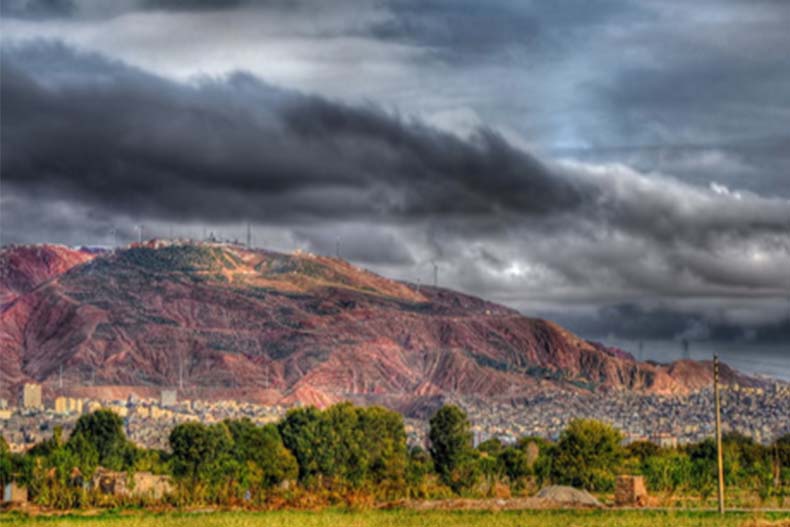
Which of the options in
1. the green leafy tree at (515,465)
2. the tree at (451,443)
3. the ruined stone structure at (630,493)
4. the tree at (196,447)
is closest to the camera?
the ruined stone structure at (630,493)

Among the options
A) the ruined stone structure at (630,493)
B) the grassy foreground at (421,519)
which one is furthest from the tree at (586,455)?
the grassy foreground at (421,519)

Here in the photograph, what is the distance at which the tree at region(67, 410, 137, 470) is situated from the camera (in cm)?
13688

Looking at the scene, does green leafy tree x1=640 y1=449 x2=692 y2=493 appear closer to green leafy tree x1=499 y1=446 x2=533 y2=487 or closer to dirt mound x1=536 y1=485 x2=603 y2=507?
dirt mound x1=536 y1=485 x2=603 y2=507

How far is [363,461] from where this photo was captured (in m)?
121

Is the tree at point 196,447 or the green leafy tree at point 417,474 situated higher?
the tree at point 196,447

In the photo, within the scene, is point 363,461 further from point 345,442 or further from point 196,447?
point 196,447

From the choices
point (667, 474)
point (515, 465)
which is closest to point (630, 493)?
point (667, 474)

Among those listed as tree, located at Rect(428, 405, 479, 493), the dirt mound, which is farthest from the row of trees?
the dirt mound

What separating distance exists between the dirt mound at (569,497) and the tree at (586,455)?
33.7 meters

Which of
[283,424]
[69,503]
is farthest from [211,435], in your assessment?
[69,503]

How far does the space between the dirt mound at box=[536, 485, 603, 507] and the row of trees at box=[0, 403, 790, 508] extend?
7.45 m

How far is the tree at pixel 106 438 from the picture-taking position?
137 m

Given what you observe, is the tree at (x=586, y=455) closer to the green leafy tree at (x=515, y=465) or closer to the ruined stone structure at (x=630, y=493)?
the green leafy tree at (x=515, y=465)

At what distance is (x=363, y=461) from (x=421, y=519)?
5788 centimetres
